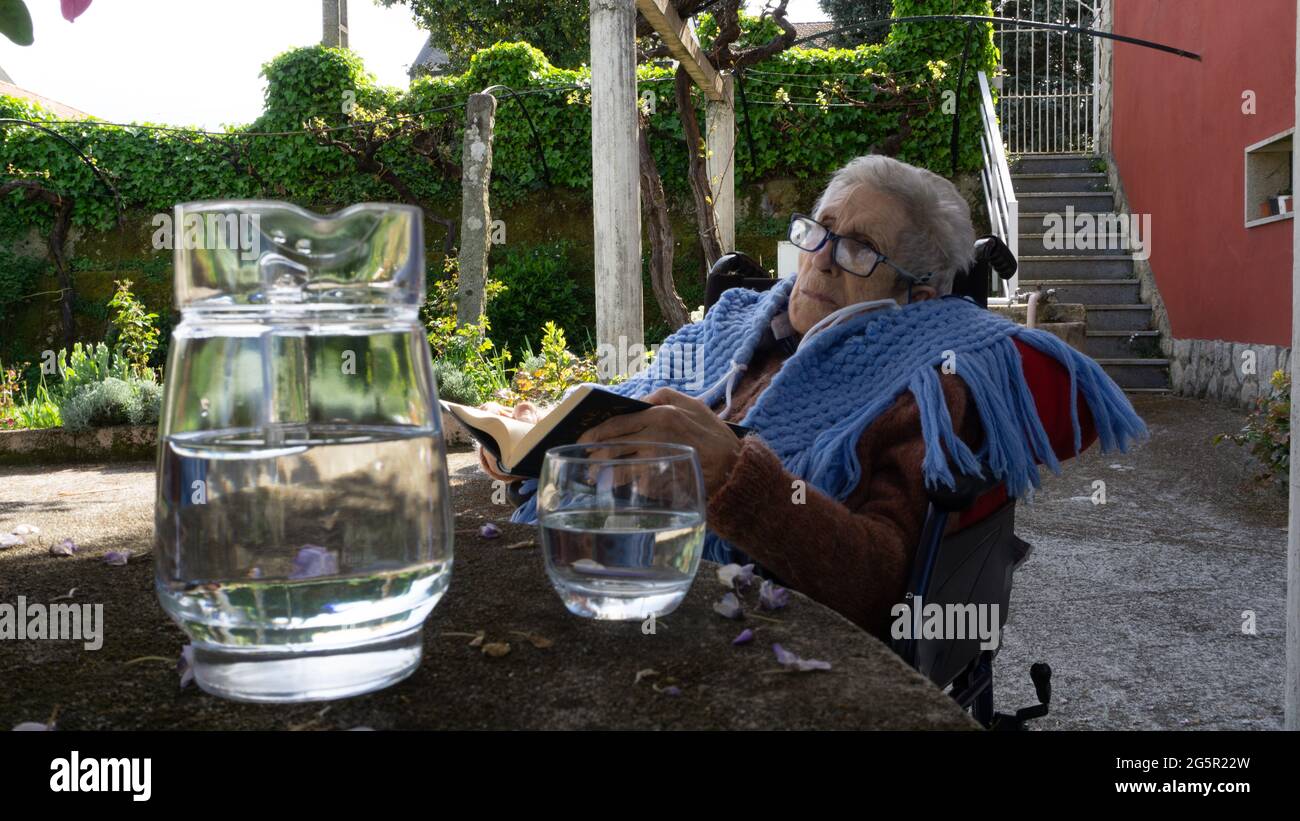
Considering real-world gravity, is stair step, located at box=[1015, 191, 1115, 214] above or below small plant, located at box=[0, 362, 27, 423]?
above

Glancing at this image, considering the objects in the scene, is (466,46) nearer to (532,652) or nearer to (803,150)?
(803,150)

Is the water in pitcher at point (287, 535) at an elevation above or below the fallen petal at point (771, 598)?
above

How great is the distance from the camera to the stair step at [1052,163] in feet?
38.3

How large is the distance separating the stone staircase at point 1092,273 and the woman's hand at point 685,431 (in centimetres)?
832

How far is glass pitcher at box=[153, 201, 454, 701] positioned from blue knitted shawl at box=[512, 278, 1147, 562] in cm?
99

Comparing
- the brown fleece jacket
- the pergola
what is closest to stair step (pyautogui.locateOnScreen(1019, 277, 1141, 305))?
the pergola

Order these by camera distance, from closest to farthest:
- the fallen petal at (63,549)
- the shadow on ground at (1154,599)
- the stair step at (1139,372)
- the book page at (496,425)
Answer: the fallen petal at (63,549)
the book page at (496,425)
the shadow on ground at (1154,599)
the stair step at (1139,372)

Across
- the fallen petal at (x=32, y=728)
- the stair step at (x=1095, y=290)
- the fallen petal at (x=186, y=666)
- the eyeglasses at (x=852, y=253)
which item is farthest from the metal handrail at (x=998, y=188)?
the fallen petal at (x=32, y=728)

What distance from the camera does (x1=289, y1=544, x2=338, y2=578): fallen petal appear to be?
66cm

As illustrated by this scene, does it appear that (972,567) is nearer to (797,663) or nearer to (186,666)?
(797,663)

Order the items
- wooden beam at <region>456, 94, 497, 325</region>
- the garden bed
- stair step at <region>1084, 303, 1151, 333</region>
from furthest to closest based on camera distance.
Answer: stair step at <region>1084, 303, 1151, 333</region>
wooden beam at <region>456, 94, 497, 325</region>
the garden bed

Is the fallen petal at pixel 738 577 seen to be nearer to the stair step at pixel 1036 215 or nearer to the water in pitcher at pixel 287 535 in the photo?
the water in pitcher at pixel 287 535

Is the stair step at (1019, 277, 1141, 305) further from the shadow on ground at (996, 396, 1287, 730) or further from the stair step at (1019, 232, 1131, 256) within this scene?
the shadow on ground at (996, 396, 1287, 730)
